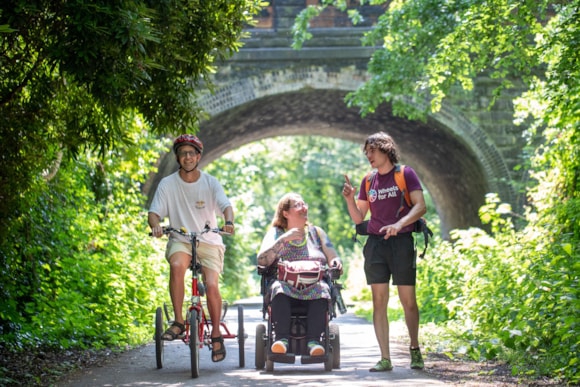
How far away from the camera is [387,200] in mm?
7070

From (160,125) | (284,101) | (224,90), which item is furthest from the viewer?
(284,101)

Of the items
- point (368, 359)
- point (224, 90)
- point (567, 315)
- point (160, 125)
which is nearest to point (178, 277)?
point (160, 125)

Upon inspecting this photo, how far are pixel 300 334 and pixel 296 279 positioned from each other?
1.36 feet

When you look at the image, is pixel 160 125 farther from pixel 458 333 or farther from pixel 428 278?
pixel 428 278

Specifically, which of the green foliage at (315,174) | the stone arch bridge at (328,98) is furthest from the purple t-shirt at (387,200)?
the green foliage at (315,174)

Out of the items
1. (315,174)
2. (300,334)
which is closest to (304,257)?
(300,334)

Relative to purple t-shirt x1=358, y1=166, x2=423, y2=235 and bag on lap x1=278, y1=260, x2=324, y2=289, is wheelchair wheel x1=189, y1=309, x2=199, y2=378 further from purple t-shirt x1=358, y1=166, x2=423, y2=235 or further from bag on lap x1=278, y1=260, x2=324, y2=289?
purple t-shirt x1=358, y1=166, x2=423, y2=235

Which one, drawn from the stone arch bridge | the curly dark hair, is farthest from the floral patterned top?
the stone arch bridge

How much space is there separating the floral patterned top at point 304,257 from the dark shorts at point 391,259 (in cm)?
35

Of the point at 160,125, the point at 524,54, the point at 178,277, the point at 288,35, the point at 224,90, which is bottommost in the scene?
the point at 178,277

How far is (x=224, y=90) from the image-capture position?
1752cm

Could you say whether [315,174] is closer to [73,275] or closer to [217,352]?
[73,275]

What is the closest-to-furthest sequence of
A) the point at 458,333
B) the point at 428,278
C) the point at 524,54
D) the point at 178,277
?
the point at 178,277, the point at 458,333, the point at 524,54, the point at 428,278

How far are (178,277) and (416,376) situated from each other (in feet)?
6.31
